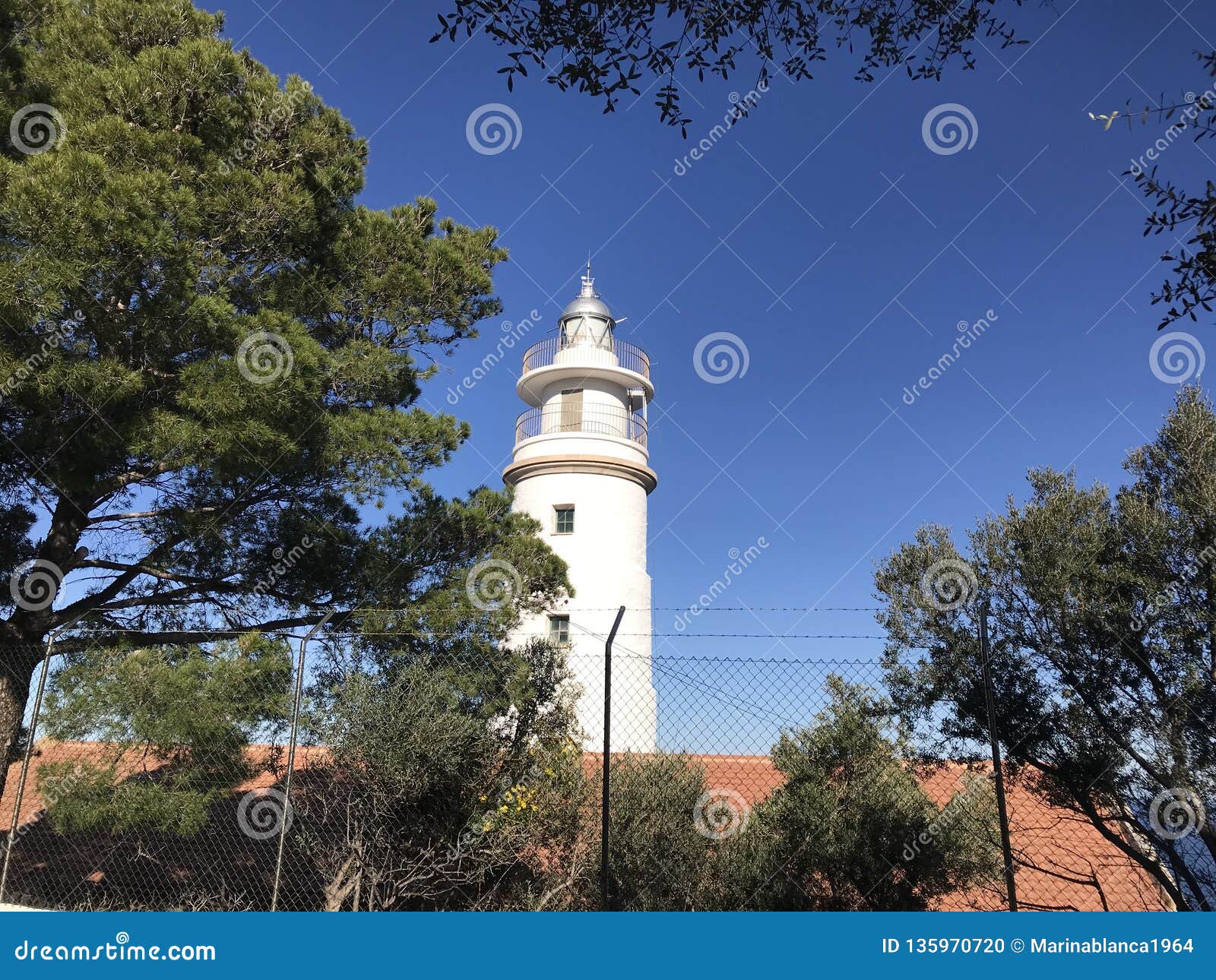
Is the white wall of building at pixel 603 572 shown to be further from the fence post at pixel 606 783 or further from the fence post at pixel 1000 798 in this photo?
the fence post at pixel 1000 798

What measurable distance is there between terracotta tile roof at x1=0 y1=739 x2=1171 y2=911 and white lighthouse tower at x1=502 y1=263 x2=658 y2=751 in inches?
166

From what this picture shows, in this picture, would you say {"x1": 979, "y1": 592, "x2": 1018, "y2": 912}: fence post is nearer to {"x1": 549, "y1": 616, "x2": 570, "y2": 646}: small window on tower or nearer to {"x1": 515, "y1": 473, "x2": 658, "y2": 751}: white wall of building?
{"x1": 515, "y1": 473, "x2": 658, "y2": 751}: white wall of building

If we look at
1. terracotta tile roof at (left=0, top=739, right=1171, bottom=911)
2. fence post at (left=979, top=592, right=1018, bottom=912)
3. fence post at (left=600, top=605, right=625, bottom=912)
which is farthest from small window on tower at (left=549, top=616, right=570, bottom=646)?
fence post at (left=979, top=592, right=1018, bottom=912)

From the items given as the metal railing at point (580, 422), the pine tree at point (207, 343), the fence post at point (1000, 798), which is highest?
the metal railing at point (580, 422)

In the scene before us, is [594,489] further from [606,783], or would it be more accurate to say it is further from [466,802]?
[606,783]

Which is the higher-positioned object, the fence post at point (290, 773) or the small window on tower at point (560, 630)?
the small window on tower at point (560, 630)

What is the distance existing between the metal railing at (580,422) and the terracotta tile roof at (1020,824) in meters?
7.95

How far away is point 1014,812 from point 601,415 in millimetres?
10847

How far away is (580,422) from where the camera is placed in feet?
53.7

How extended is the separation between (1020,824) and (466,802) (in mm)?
5238

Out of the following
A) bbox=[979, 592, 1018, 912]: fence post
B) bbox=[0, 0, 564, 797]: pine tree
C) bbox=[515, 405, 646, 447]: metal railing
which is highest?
bbox=[515, 405, 646, 447]: metal railing

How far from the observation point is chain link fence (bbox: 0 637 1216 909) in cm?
652

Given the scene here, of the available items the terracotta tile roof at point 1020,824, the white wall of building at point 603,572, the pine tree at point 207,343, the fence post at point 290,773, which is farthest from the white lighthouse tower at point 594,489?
the fence post at point 290,773

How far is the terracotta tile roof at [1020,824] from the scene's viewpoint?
22.9 ft
